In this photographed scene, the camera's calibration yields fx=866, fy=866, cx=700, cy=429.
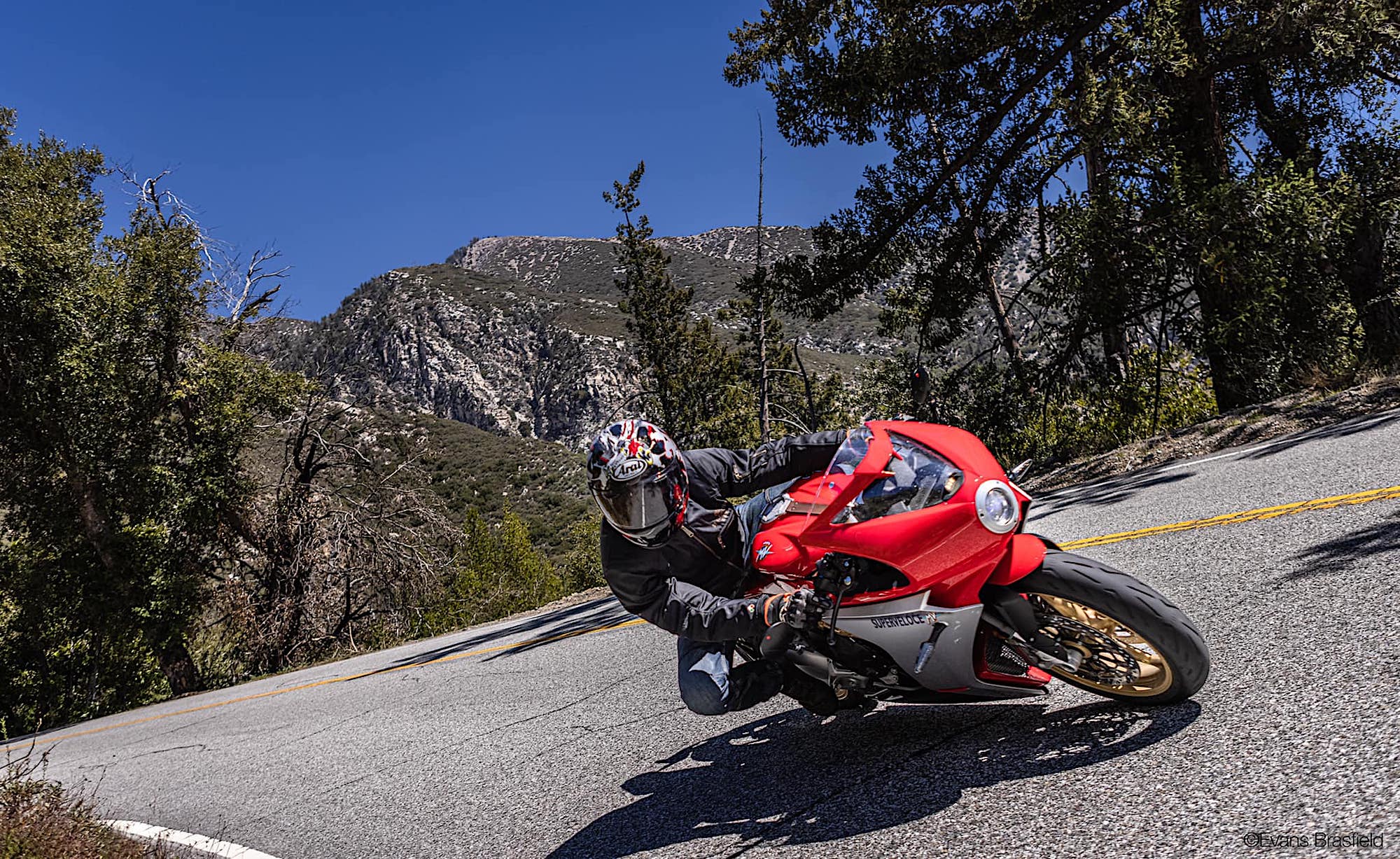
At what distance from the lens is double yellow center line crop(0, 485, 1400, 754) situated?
5.33m

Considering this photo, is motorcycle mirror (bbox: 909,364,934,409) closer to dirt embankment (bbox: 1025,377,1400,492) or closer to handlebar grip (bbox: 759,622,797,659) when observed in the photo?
handlebar grip (bbox: 759,622,797,659)

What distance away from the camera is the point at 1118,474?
9.88 metres

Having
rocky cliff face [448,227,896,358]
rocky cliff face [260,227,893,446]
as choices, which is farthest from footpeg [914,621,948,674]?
rocky cliff face [260,227,893,446]

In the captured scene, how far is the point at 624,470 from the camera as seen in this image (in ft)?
11.9

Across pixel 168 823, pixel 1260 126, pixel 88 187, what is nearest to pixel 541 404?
pixel 88 187

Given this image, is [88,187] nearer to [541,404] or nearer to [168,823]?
[168,823]

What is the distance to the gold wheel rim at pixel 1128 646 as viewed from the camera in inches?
123

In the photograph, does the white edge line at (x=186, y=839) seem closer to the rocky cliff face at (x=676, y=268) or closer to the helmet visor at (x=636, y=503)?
the helmet visor at (x=636, y=503)

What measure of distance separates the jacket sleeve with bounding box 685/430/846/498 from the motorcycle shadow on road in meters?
1.23

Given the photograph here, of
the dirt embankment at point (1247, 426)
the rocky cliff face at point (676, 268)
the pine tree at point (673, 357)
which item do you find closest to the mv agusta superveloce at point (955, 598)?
the dirt embankment at point (1247, 426)

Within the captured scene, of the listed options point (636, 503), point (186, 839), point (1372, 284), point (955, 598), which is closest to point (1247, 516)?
point (955, 598)

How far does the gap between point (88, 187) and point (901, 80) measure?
17.7 metres

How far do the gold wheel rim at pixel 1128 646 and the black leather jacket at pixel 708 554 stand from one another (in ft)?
3.69

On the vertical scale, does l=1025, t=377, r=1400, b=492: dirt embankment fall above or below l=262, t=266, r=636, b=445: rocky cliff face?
below
